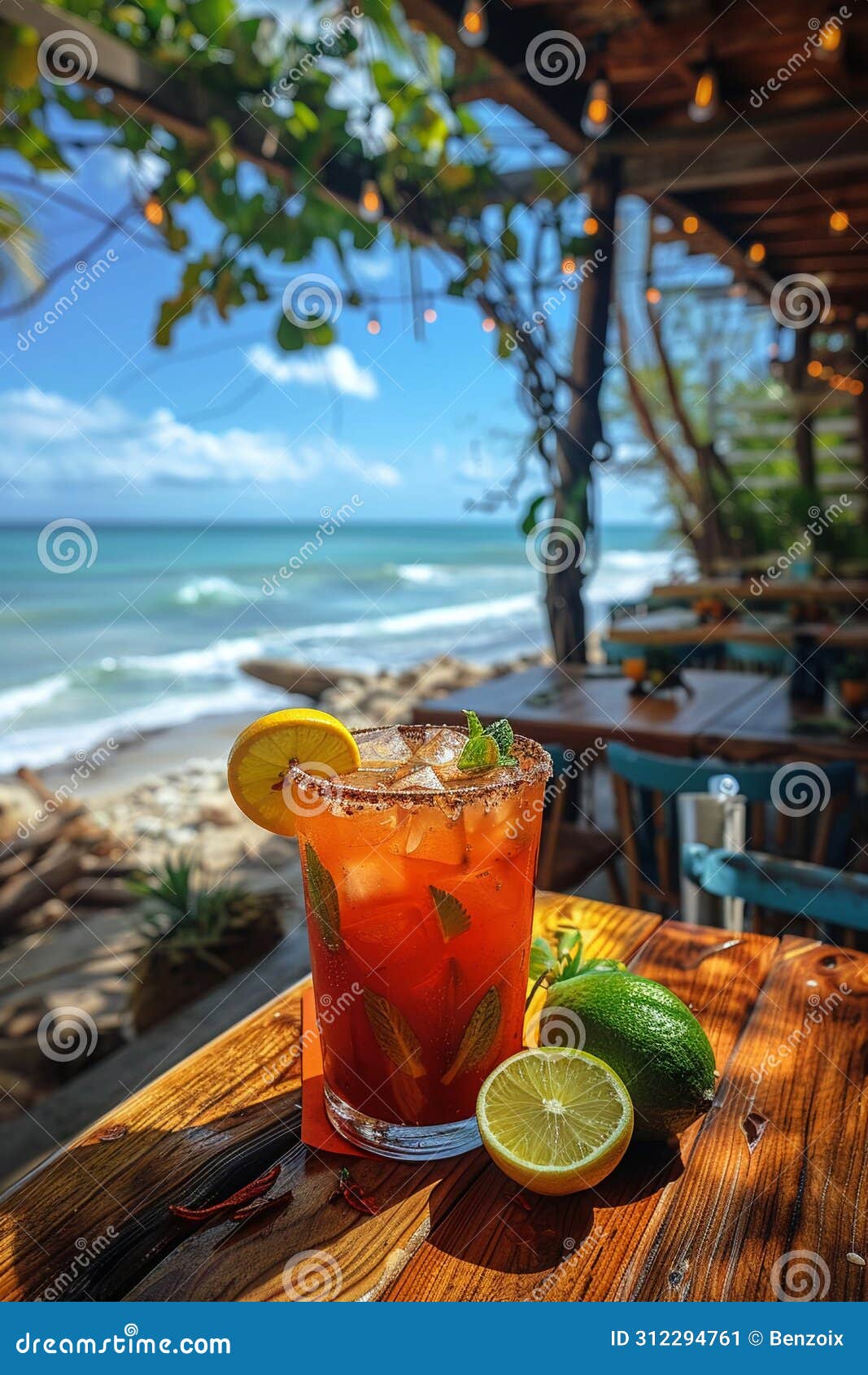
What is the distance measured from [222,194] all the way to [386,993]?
3.68 metres

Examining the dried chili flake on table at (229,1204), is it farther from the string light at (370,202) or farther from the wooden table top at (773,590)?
the wooden table top at (773,590)

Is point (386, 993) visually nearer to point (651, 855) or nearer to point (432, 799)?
point (432, 799)

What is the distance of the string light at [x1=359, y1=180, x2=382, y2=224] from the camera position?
12.8 feet

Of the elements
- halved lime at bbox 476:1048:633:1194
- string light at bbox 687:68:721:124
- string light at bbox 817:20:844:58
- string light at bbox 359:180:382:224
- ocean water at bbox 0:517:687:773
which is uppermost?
string light at bbox 817:20:844:58

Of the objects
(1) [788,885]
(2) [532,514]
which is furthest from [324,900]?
(2) [532,514]

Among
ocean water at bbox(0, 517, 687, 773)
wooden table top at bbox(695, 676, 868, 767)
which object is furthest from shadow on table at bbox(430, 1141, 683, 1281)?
ocean water at bbox(0, 517, 687, 773)

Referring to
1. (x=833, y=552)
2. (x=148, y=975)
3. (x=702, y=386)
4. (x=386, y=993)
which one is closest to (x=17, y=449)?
(x=702, y=386)

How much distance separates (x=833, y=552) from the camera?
9.88 meters

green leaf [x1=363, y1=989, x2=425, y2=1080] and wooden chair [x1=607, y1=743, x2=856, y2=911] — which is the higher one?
green leaf [x1=363, y1=989, x2=425, y2=1080]

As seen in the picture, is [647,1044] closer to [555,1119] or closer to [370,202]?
[555,1119]

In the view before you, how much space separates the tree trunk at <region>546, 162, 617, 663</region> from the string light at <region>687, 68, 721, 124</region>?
63cm

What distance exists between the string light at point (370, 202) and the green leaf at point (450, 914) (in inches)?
153

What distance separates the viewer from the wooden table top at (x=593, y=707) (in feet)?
9.87

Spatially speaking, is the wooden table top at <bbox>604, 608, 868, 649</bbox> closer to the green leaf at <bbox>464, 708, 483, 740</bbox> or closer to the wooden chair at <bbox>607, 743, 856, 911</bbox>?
the wooden chair at <bbox>607, 743, 856, 911</bbox>
